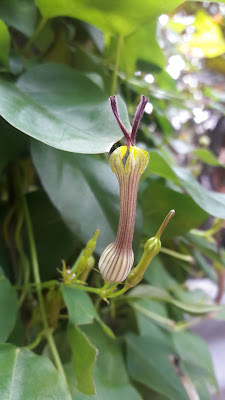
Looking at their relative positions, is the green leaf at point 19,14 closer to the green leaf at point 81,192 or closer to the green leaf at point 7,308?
the green leaf at point 81,192

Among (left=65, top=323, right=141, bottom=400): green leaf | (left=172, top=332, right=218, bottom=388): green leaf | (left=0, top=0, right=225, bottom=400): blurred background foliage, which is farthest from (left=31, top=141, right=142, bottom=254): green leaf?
(left=172, top=332, right=218, bottom=388): green leaf

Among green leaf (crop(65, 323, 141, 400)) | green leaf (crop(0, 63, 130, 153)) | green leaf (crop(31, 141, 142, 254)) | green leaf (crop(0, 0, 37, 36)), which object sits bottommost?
green leaf (crop(65, 323, 141, 400))

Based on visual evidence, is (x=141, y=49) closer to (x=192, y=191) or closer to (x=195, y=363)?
(x=192, y=191)

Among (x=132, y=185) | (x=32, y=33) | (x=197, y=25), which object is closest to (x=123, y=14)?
(x=32, y=33)

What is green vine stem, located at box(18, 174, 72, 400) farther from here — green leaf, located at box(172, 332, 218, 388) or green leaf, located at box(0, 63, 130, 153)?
green leaf, located at box(172, 332, 218, 388)

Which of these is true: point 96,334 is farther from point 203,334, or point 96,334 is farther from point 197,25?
point 197,25
